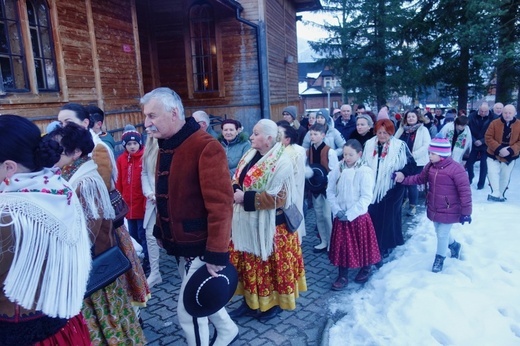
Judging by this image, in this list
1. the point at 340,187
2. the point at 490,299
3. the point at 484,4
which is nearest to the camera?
the point at 490,299

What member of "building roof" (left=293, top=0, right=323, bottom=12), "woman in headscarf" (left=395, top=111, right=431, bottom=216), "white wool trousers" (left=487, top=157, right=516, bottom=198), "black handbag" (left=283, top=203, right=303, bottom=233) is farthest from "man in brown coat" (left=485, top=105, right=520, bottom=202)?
"building roof" (left=293, top=0, right=323, bottom=12)

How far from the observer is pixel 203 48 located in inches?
467

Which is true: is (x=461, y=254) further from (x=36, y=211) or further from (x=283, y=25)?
(x=283, y=25)

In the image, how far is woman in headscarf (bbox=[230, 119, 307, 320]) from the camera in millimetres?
3285

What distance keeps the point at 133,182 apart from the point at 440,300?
3.51m

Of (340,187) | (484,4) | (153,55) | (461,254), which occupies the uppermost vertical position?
(484,4)

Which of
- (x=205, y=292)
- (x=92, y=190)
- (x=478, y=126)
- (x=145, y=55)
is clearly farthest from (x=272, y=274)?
(x=145, y=55)

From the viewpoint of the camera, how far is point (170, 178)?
247cm

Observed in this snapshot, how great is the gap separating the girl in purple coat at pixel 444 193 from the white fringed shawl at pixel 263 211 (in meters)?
1.78

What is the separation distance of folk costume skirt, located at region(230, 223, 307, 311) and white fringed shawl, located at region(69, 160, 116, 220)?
134 cm

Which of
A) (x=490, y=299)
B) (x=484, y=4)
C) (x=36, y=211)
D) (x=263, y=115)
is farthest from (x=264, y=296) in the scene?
(x=484, y=4)

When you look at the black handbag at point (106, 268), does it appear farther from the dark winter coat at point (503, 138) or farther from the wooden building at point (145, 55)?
the dark winter coat at point (503, 138)

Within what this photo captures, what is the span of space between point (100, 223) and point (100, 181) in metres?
0.31

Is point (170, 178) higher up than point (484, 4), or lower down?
lower down
